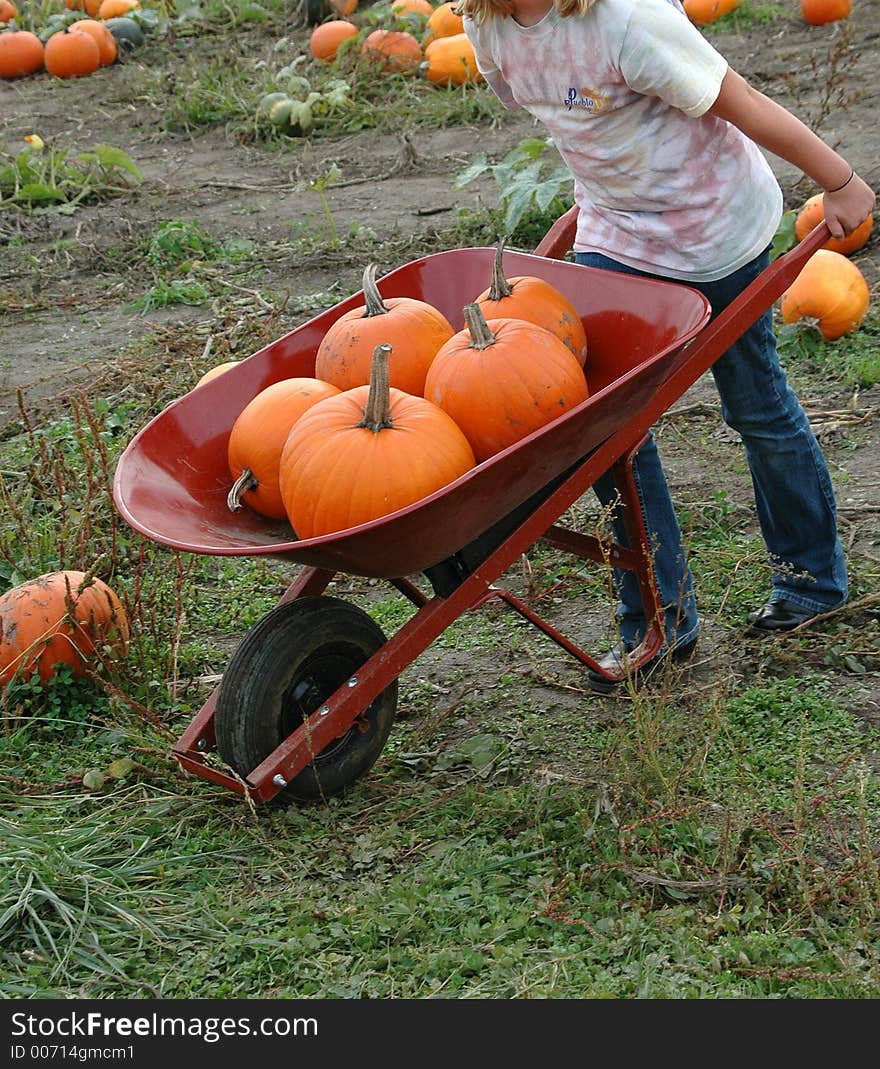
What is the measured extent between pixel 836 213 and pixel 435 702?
1538 millimetres

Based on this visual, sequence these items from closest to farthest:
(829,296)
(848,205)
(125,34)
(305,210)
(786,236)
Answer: (848,205) < (829,296) < (786,236) < (305,210) < (125,34)

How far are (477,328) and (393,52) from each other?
718 centimetres

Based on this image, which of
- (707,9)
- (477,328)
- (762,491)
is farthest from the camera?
(707,9)

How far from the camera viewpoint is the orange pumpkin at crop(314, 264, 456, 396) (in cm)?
281

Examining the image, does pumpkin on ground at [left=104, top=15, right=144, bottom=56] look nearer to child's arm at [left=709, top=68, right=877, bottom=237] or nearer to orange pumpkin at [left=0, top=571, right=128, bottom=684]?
orange pumpkin at [left=0, top=571, right=128, bottom=684]

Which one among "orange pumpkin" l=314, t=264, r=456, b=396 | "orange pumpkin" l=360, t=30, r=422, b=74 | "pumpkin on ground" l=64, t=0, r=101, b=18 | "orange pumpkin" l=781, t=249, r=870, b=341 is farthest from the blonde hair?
"pumpkin on ground" l=64, t=0, r=101, b=18

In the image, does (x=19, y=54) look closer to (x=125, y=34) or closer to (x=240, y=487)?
(x=125, y=34)

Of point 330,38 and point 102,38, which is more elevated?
point 330,38

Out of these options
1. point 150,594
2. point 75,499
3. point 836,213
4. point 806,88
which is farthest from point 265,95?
point 836,213

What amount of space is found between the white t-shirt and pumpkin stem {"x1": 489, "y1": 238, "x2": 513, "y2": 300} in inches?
15.4

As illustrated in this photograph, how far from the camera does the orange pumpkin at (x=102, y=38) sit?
10.9m

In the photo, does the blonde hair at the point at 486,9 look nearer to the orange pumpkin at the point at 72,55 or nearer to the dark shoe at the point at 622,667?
the dark shoe at the point at 622,667

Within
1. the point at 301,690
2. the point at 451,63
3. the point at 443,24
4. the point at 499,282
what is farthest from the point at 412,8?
the point at 301,690

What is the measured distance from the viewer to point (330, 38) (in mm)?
9609
